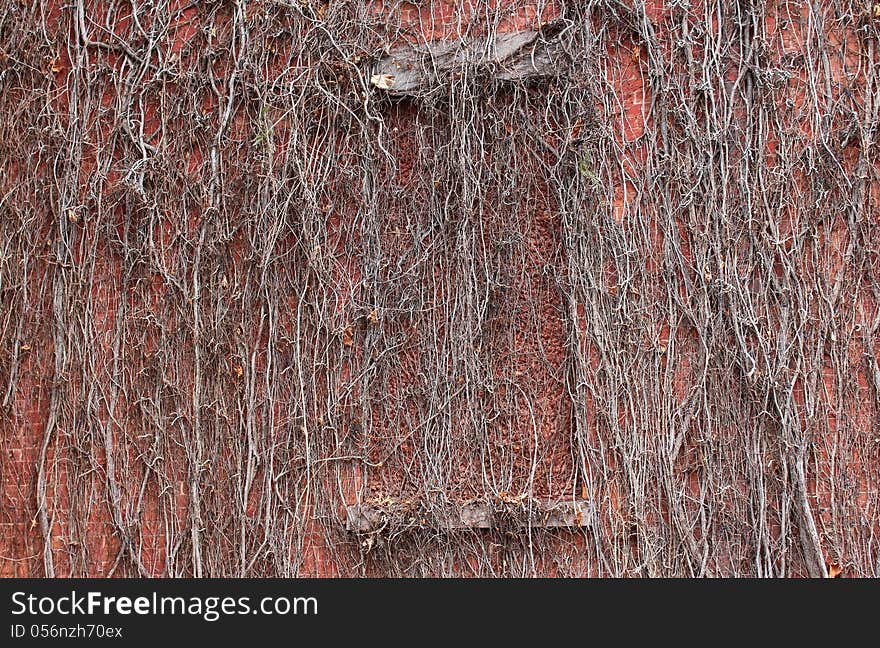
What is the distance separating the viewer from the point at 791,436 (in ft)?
12.4

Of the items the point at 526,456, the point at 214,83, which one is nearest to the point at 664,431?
the point at 526,456

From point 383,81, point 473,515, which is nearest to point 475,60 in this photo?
point 383,81

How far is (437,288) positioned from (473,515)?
100 centimetres

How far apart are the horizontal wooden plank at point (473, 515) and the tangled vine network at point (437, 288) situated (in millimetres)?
19

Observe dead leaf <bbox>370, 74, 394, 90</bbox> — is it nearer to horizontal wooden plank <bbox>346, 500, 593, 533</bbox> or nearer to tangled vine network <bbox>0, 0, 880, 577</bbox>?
tangled vine network <bbox>0, 0, 880, 577</bbox>

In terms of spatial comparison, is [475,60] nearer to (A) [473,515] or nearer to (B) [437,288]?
→ (B) [437,288]

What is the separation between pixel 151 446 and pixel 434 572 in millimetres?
1410

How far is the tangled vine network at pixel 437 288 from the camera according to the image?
384 cm

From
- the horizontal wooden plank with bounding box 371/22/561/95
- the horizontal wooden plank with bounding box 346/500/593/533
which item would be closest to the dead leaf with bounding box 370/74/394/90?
the horizontal wooden plank with bounding box 371/22/561/95

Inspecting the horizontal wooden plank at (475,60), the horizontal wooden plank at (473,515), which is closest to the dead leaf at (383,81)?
A: the horizontal wooden plank at (475,60)

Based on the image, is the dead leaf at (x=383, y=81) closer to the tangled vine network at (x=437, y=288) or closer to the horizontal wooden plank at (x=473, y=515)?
the tangled vine network at (x=437, y=288)

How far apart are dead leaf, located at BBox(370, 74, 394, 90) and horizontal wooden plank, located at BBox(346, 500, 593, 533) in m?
1.86

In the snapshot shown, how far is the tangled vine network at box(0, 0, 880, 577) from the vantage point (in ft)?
12.6

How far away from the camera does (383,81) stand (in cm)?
420
